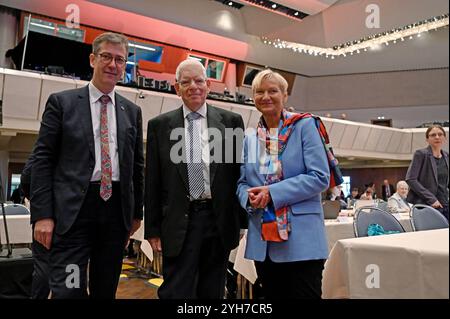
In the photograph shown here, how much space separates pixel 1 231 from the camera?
12.4ft

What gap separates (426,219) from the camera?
9.88ft

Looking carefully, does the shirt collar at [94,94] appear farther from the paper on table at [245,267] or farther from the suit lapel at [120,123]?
the paper on table at [245,267]

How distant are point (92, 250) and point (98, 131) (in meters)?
0.56

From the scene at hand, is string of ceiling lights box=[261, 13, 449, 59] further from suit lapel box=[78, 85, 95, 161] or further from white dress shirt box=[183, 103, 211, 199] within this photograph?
suit lapel box=[78, 85, 95, 161]

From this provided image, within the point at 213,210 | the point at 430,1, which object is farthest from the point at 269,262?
the point at 430,1

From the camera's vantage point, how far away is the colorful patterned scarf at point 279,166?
1666mm

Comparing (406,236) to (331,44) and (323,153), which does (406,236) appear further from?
(331,44)

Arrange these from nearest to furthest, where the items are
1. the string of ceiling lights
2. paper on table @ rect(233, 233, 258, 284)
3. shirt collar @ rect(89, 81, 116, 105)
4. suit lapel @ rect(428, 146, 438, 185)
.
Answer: shirt collar @ rect(89, 81, 116, 105) < paper on table @ rect(233, 233, 258, 284) < suit lapel @ rect(428, 146, 438, 185) < the string of ceiling lights

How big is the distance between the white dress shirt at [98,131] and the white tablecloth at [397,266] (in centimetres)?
107

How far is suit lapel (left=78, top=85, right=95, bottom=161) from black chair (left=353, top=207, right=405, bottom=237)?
1.88 m

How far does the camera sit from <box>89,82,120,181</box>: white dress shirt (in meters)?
1.86

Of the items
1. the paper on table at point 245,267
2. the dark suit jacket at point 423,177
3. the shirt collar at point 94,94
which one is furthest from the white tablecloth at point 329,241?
the shirt collar at point 94,94

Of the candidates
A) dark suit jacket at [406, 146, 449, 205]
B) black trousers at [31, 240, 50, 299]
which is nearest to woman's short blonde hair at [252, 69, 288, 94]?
black trousers at [31, 240, 50, 299]
